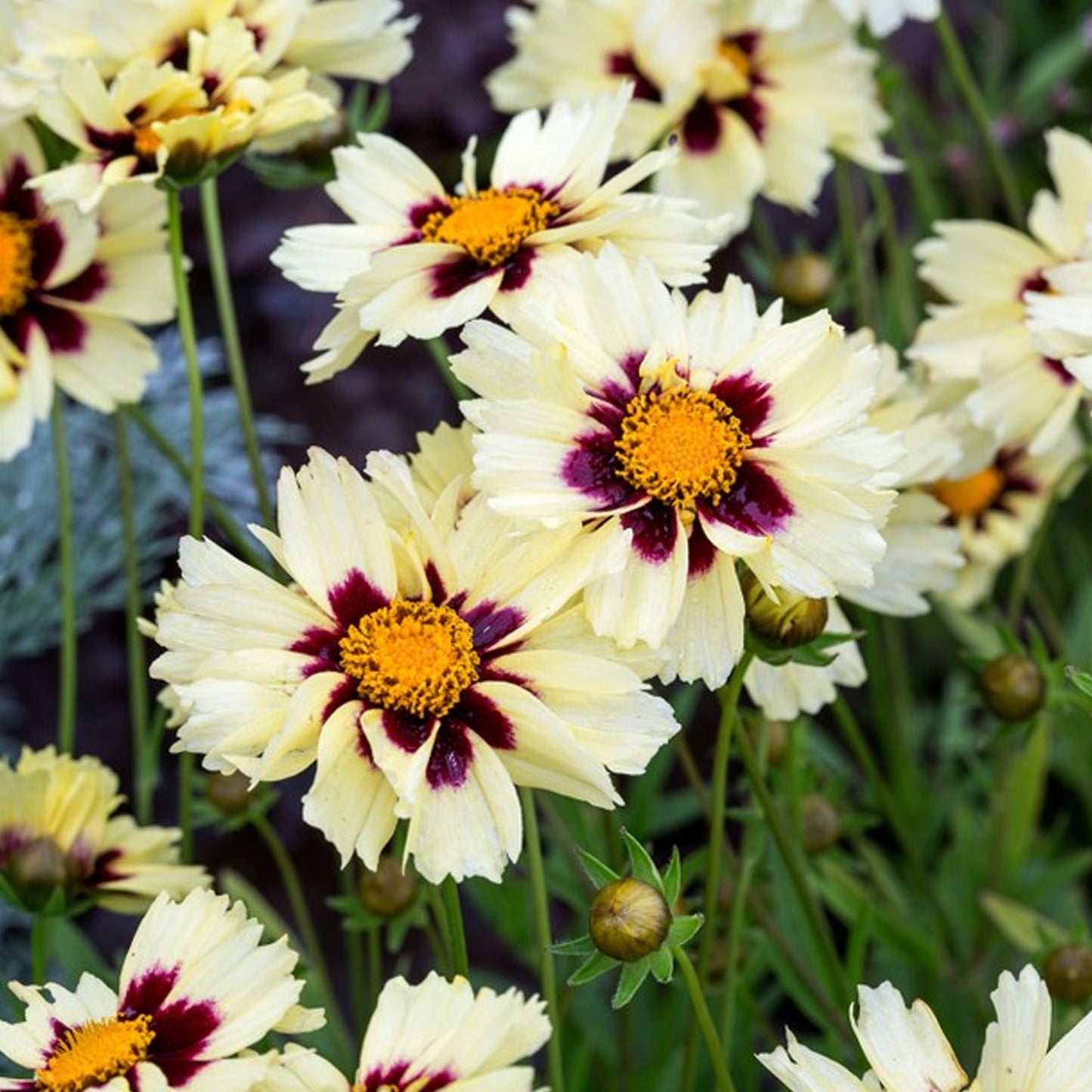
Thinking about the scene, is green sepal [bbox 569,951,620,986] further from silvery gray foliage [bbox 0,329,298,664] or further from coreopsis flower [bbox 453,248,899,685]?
silvery gray foliage [bbox 0,329,298,664]

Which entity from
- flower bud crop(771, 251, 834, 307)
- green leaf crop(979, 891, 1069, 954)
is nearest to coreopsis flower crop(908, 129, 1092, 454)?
flower bud crop(771, 251, 834, 307)

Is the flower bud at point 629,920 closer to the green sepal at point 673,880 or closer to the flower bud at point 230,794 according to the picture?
the green sepal at point 673,880

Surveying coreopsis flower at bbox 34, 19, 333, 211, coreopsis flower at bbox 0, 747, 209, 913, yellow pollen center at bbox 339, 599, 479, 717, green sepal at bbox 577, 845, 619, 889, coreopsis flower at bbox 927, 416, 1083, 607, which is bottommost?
coreopsis flower at bbox 927, 416, 1083, 607

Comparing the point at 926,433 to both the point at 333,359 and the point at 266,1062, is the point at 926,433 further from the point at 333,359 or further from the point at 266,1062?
the point at 266,1062

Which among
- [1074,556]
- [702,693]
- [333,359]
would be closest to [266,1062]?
[333,359]

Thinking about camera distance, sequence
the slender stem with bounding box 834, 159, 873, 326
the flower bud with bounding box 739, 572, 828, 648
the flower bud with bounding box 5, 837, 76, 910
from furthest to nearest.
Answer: the slender stem with bounding box 834, 159, 873, 326 → the flower bud with bounding box 5, 837, 76, 910 → the flower bud with bounding box 739, 572, 828, 648

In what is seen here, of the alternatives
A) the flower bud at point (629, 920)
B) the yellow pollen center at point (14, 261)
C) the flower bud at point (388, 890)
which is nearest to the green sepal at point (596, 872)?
the flower bud at point (629, 920)
